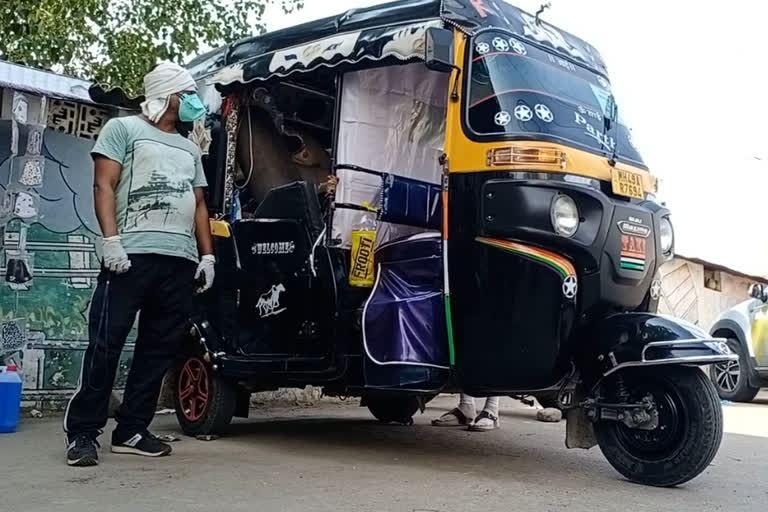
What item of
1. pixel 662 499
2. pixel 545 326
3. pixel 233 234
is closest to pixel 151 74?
pixel 233 234

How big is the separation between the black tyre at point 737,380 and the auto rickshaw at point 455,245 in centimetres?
633

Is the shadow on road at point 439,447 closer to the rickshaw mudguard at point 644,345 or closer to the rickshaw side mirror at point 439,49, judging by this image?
the rickshaw mudguard at point 644,345

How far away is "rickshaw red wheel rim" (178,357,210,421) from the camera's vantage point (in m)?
5.85

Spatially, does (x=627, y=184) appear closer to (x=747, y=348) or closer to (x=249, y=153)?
(x=249, y=153)

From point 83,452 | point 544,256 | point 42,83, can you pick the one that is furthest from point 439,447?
point 42,83

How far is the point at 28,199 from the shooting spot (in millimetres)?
7070

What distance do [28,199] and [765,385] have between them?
860cm

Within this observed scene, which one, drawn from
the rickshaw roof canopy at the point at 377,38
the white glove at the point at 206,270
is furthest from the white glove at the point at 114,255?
the rickshaw roof canopy at the point at 377,38

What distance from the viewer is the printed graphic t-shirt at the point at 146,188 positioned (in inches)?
189

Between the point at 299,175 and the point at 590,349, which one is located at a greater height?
the point at 299,175

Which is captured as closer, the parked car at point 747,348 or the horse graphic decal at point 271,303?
the horse graphic decal at point 271,303

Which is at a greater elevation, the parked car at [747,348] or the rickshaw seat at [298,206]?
the rickshaw seat at [298,206]

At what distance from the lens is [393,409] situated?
7.07 meters

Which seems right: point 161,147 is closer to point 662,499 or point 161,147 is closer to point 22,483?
point 22,483
